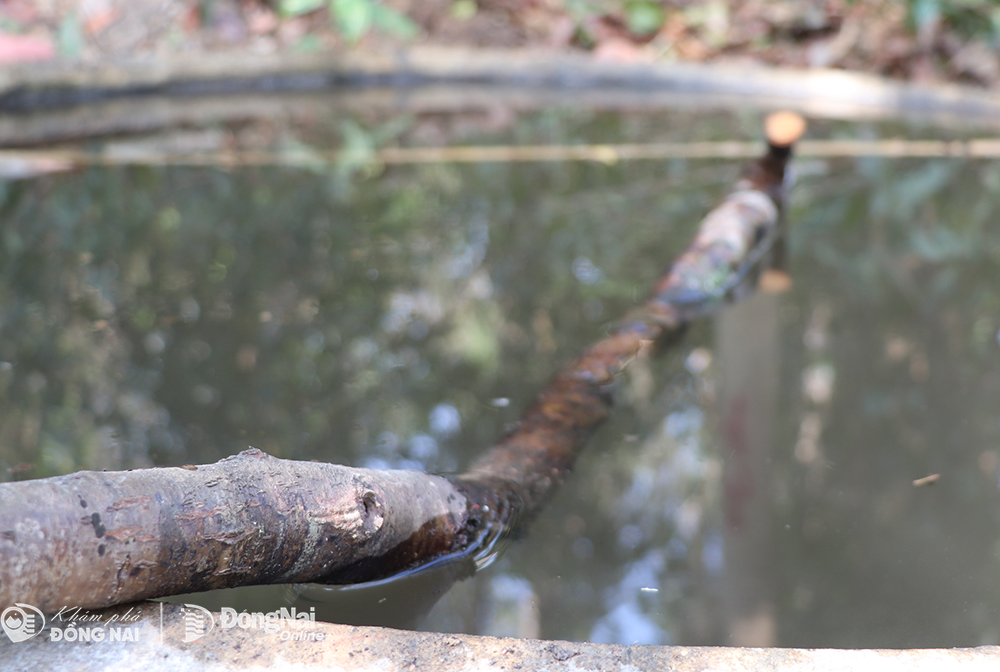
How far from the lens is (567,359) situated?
75.8 inches

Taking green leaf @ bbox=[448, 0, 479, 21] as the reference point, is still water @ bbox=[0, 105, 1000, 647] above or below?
below

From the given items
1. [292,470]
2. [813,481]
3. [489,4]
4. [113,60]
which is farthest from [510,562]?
[489,4]

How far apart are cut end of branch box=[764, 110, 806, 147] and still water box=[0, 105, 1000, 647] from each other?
286 mm

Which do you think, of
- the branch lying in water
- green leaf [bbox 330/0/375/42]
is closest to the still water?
the branch lying in water

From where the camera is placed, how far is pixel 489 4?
22.7ft

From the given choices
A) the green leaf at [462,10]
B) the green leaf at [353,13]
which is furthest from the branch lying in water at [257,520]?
the green leaf at [462,10]

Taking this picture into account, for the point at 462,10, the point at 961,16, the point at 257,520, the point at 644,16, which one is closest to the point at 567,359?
the point at 257,520

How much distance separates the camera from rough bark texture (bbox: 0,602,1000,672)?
0.80m

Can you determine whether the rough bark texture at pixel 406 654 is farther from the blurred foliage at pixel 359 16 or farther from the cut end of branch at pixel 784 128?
the blurred foliage at pixel 359 16

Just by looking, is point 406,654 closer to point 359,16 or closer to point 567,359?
point 567,359

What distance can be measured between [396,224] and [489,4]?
4.67 m

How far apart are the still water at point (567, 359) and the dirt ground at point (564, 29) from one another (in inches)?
112

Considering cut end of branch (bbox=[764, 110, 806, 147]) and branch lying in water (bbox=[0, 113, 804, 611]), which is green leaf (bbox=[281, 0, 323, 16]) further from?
branch lying in water (bbox=[0, 113, 804, 611])

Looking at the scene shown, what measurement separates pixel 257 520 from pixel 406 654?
0.22 meters
